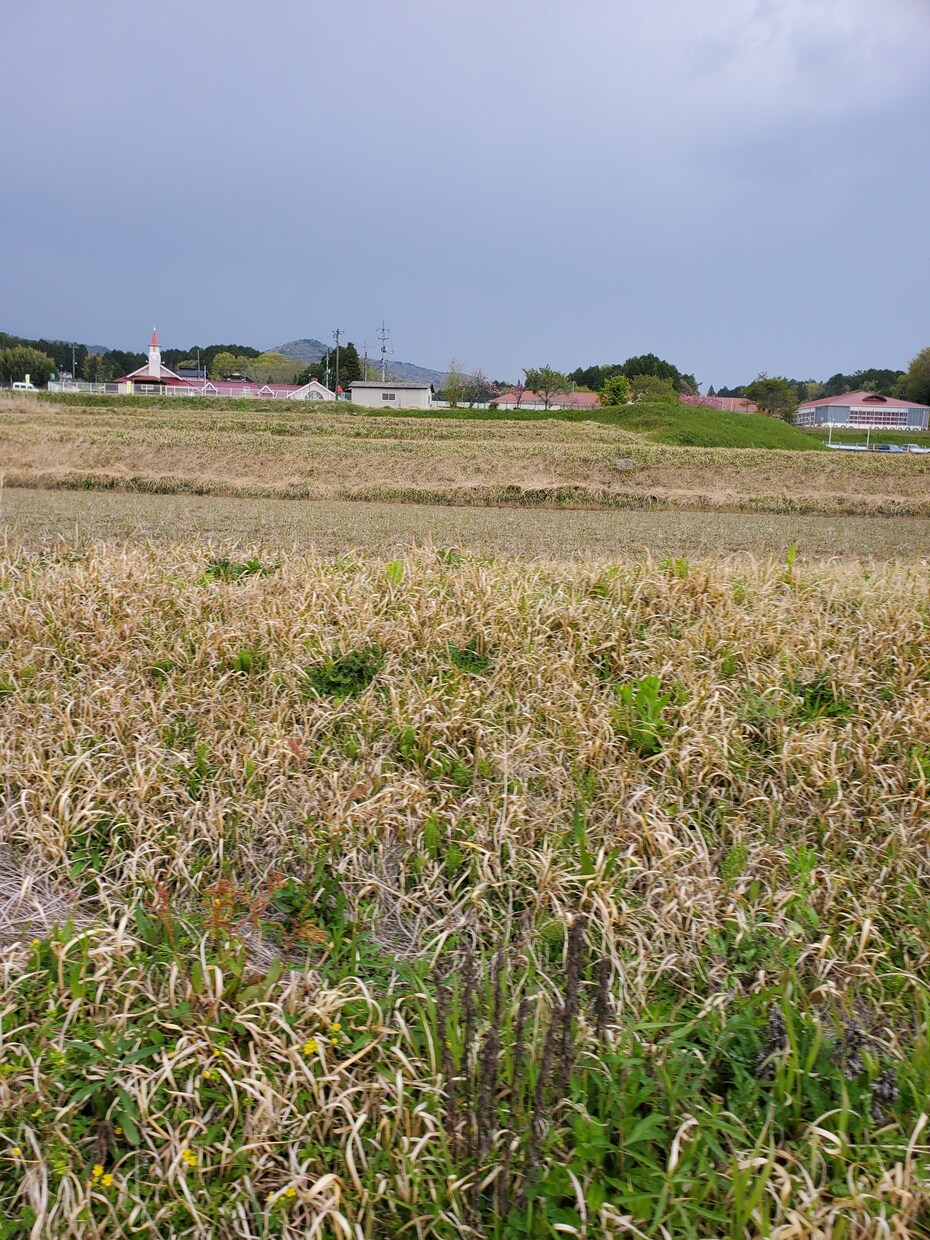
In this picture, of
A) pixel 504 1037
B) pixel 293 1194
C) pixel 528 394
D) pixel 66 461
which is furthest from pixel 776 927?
pixel 528 394

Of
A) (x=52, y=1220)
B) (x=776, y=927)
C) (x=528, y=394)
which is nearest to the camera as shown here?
(x=52, y=1220)

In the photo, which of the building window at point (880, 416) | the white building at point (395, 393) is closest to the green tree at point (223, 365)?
the white building at point (395, 393)

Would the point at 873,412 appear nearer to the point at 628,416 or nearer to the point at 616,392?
the point at 616,392

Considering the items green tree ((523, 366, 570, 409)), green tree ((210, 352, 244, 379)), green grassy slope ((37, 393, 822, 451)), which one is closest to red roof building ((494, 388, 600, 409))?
green tree ((523, 366, 570, 409))

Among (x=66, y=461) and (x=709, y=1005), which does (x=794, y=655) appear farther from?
(x=66, y=461)

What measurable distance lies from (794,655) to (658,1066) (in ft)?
9.68

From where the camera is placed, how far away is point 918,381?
218 ft

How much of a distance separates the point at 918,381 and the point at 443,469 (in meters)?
58.1

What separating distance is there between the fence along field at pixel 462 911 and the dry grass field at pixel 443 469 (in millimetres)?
14716

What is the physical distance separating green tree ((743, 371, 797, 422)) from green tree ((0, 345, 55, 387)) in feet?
197

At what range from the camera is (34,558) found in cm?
656

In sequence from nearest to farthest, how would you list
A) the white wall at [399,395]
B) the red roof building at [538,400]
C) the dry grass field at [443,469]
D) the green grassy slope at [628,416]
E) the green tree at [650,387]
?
the dry grass field at [443,469] < the green grassy slope at [628,416] < the white wall at [399,395] < the green tree at [650,387] < the red roof building at [538,400]

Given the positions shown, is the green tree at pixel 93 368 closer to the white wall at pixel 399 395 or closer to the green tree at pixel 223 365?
the green tree at pixel 223 365

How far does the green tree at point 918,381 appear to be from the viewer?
6456cm
